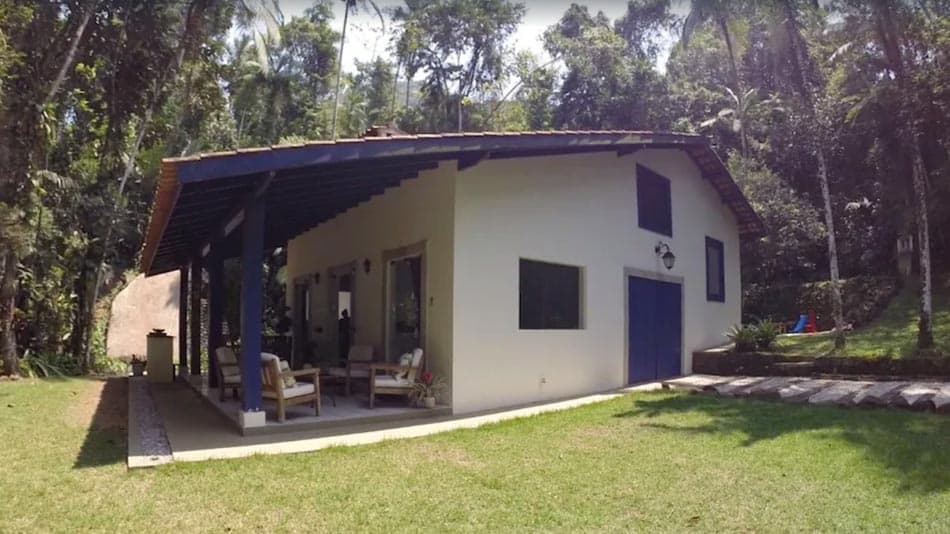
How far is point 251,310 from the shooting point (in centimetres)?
747

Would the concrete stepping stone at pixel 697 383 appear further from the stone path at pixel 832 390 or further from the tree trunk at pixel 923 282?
the tree trunk at pixel 923 282

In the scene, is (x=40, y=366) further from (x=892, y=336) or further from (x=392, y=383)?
(x=892, y=336)

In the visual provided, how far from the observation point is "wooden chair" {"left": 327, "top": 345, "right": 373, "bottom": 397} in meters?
9.87

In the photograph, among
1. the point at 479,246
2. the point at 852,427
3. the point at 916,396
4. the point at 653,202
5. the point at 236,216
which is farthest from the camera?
the point at 653,202

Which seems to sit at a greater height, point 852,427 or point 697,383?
point 697,383

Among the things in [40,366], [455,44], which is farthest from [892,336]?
[455,44]

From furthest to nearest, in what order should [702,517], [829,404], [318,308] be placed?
[318,308] → [829,404] → [702,517]

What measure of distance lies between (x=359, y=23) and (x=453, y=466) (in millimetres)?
29478

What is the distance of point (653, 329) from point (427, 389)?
540 cm

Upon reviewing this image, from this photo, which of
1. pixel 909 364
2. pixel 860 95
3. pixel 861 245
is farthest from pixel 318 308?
pixel 861 245

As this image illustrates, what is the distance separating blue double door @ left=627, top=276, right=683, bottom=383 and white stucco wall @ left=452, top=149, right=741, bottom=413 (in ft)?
0.84

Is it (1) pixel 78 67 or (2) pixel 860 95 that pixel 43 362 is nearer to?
(1) pixel 78 67

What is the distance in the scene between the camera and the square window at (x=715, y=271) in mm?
15334

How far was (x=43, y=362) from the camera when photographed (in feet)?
49.2
